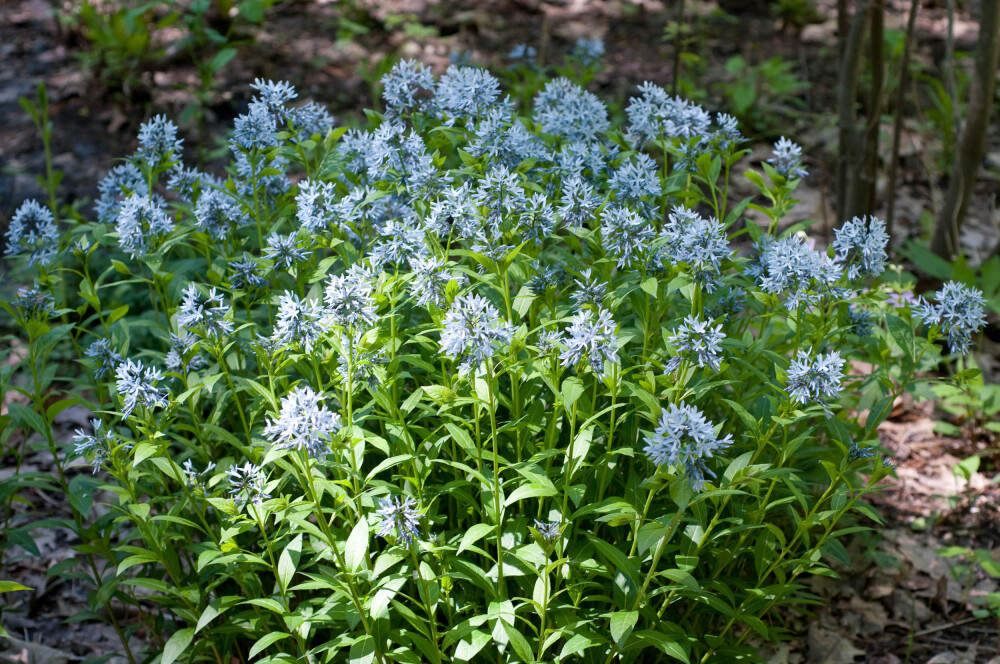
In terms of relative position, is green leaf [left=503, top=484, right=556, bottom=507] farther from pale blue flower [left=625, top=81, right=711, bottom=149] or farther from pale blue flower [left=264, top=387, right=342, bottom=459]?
pale blue flower [left=625, top=81, right=711, bottom=149]

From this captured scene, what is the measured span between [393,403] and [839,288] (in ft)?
4.06

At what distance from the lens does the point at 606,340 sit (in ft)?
6.25

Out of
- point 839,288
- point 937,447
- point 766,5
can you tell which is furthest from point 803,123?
point 839,288

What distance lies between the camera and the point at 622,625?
2035 millimetres

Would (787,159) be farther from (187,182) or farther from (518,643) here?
(187,182)

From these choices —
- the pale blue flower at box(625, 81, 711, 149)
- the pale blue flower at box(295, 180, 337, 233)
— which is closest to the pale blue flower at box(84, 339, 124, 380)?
the pale blue flower at box(295, 180, 337, 233)

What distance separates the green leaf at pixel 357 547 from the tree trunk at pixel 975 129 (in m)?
3.91

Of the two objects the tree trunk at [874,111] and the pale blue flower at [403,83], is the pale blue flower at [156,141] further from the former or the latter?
the tree trunk at [874,111]

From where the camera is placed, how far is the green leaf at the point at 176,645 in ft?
7.70

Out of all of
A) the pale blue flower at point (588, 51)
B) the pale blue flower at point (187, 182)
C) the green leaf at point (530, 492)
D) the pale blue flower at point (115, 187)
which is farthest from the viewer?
the pale blue flower at point (588, 51)

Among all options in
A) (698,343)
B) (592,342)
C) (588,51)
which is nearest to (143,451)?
(592,342)

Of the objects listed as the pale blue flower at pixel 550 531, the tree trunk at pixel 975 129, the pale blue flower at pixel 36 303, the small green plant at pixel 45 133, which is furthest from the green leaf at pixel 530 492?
the tree trunk at pixel 975 129

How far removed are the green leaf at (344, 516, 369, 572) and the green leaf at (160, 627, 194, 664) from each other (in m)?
0.64

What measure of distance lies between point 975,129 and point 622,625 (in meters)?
3.78
